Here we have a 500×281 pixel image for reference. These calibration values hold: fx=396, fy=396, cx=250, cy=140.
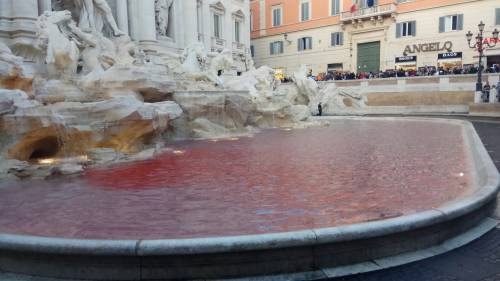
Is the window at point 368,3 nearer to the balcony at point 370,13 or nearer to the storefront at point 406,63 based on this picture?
the balcony at point 370,13

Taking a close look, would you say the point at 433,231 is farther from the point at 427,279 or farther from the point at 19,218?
the point at 19,218

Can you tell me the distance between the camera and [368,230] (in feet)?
9.73

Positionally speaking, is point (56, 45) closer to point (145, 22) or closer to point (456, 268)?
point (456, 268)

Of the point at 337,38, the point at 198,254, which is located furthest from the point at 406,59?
the point at 198,254

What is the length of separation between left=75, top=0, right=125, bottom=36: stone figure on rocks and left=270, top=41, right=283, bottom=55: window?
2251 cm

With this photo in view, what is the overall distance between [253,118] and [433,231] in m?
11.5

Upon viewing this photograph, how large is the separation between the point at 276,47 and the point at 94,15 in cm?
2311

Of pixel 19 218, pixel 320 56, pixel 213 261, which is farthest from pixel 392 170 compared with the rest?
pixel 320 56

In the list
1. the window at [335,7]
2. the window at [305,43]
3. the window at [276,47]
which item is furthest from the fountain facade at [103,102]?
the window at [276,47]

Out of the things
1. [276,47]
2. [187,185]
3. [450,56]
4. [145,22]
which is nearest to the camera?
[187,185]

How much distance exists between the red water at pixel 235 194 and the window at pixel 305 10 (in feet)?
92.2

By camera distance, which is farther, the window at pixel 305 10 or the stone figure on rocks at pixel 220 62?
the window at pixel 305 10

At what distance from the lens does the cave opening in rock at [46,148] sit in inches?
274

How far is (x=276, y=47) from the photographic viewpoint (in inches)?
1431
